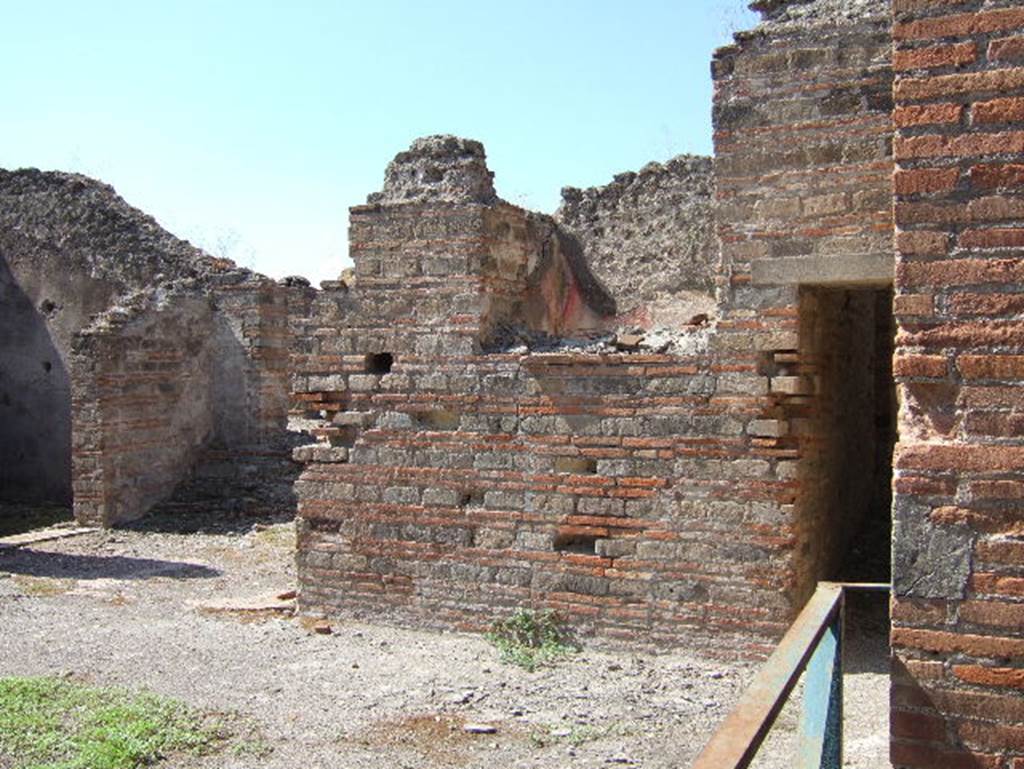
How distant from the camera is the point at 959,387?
2.98 meters

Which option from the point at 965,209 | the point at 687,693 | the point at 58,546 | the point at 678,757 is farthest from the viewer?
the point at 58,546

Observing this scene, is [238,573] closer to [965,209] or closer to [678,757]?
[678,757]

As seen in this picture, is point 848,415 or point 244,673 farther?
point 848,415

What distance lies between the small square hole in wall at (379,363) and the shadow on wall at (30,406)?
781 centimetres

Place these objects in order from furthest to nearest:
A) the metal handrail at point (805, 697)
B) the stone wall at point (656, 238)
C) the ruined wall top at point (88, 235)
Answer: the stone wall at point (656, 238), the ruined wall top at point (88, 235), the metal handrail at point (805, 697)

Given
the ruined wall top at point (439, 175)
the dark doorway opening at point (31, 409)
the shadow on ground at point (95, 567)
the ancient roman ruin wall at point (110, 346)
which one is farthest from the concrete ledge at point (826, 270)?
the dark doorway opening at point (31, 409)

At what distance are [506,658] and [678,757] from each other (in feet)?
5.74

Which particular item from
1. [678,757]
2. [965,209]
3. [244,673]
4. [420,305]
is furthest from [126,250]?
[965,209]

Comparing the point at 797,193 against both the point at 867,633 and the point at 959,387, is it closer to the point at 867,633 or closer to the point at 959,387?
the point at 867,633

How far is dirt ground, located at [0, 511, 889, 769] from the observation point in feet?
16.7

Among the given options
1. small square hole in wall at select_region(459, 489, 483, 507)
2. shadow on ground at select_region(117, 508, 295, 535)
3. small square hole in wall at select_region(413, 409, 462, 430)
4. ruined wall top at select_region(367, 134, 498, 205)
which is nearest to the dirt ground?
small square hole in wall at select_region(459, 489, 483, 507)

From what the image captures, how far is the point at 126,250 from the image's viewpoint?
13.6 meters

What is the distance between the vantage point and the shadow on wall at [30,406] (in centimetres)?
1384

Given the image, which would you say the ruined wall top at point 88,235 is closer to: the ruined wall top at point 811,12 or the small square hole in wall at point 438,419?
the small square hole in wall at point 438,419
